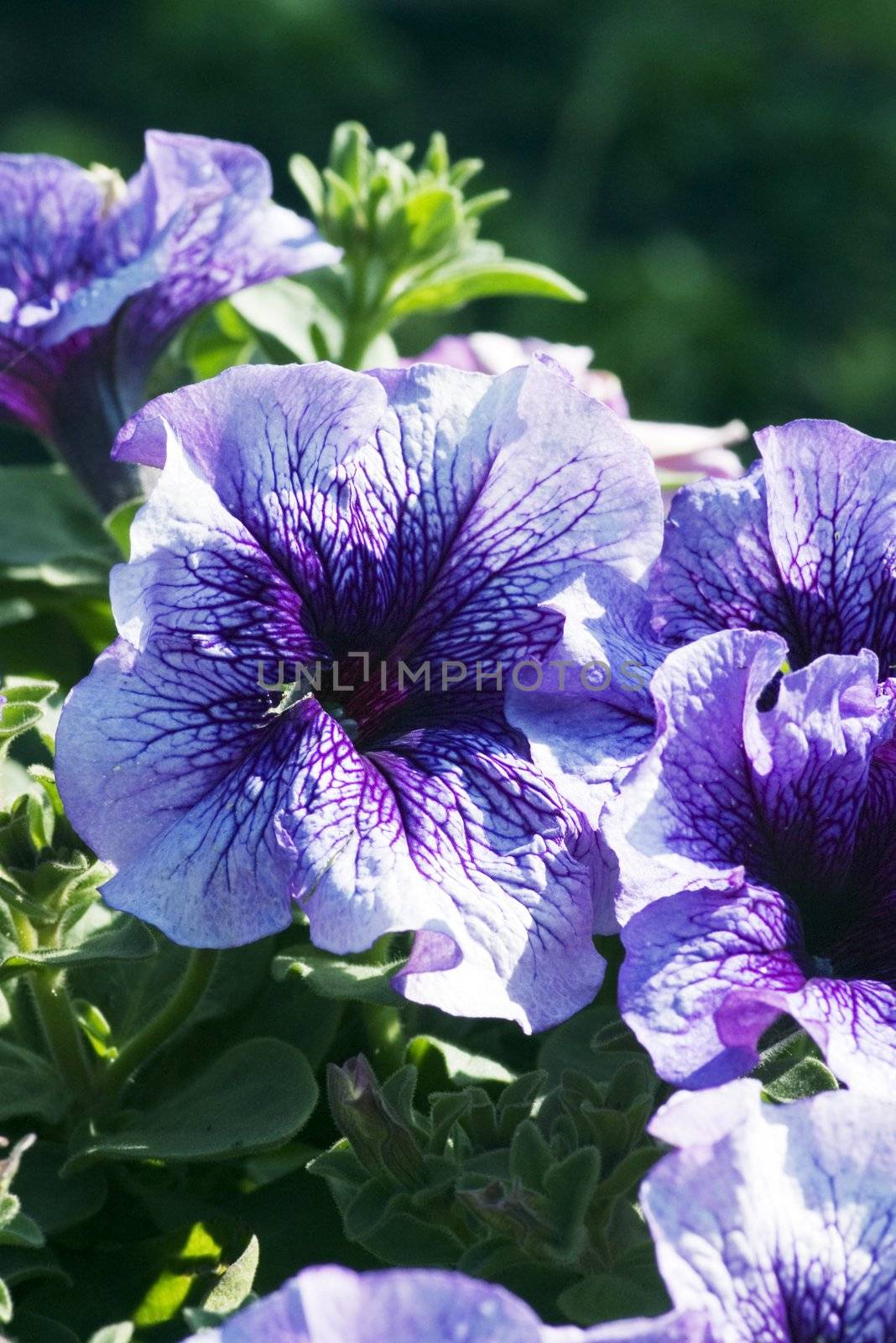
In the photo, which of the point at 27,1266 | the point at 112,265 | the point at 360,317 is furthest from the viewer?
the point at 360,317

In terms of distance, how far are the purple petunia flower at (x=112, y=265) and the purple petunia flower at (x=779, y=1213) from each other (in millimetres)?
585

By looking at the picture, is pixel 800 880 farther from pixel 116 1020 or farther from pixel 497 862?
pixel 116 1020

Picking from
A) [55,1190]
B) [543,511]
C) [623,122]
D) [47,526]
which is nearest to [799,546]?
[543,511]

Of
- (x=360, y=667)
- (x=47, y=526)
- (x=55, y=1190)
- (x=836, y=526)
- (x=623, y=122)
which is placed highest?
(x=836, y=526)

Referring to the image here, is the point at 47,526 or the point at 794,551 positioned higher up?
the point at 794,551

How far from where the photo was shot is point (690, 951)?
1.97ft

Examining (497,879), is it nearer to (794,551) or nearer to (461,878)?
(461,878)

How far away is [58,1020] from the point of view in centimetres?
76

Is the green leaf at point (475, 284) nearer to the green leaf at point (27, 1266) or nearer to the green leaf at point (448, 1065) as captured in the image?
the green leaf at point (448, 1065)

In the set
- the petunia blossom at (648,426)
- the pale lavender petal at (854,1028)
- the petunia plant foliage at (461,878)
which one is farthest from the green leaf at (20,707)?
the petunia blossom at (648,426)

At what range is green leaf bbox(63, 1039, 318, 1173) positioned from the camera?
702mm

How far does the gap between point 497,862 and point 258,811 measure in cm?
10

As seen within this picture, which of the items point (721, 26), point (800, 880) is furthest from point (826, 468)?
point (721, 26)

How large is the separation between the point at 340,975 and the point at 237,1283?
136 millimetres
